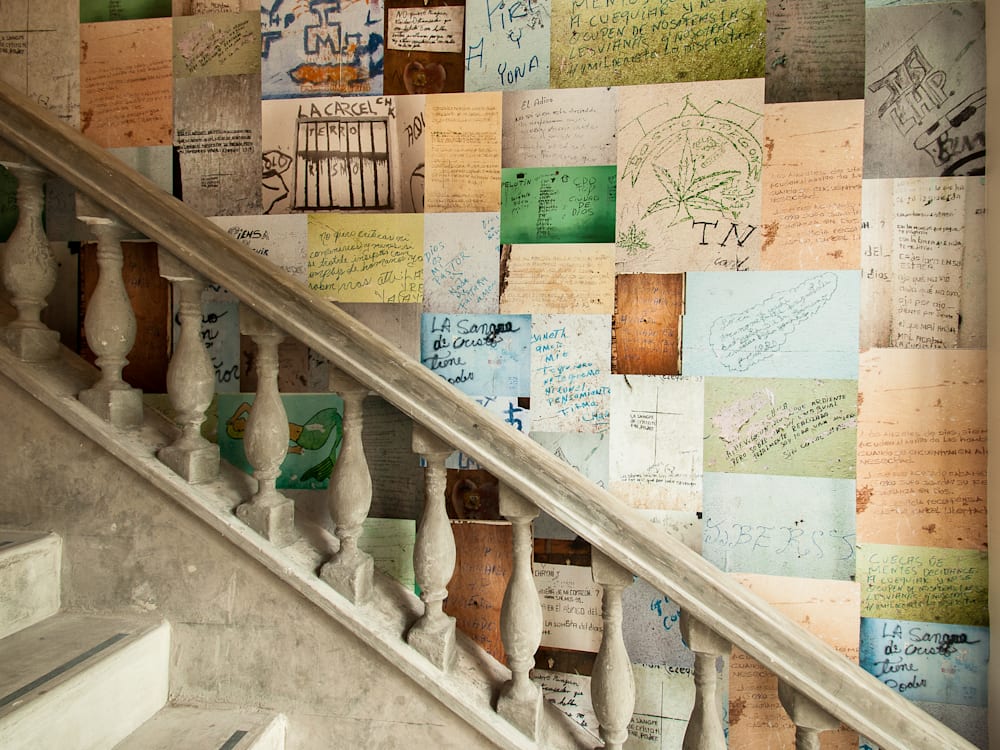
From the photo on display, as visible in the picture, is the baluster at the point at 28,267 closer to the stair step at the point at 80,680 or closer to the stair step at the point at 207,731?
the stair step at the point at 80,680

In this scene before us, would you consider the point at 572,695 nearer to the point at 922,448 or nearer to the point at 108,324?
the point at 922,448

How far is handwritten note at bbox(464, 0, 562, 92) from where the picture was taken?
1511mm

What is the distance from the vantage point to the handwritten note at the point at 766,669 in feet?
4.66

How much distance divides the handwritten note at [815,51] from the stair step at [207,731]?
67.7 inches

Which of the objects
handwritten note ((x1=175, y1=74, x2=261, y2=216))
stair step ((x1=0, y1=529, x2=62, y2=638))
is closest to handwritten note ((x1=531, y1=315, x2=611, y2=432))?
handwritten note ((x1=175, y1=74, x2=261, y2=216))

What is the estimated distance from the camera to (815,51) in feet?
4.65

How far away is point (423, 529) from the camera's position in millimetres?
1260

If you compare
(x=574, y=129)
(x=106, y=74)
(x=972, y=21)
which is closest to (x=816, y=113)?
(x=972, y=21)

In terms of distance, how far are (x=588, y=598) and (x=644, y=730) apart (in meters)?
0.33

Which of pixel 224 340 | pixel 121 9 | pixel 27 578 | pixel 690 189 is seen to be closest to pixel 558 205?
pixel 690 189

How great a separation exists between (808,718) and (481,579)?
2.45 ft

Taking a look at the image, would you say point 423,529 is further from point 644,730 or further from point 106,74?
point 106,74

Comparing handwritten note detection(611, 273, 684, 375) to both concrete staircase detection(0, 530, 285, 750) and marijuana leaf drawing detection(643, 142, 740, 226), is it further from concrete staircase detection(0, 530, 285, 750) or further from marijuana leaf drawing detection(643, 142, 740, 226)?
concrete staircase detection(0, 530, 285, 750)

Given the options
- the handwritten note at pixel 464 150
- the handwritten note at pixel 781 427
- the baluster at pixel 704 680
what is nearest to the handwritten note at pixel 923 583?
the handwritten note at pixel 781 427
